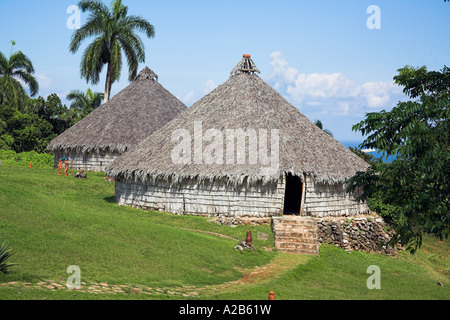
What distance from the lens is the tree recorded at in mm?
9891

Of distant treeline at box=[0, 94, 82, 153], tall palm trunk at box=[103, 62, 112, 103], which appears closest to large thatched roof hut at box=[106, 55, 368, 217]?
tall palm trunk at box=[103, 62, 112, 103]

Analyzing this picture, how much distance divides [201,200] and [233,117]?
15.5 feet

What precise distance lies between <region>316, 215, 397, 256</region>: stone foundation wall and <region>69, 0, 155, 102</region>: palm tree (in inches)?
1112

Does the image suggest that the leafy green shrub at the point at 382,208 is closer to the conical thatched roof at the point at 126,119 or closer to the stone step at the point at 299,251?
the stone step at the point at 299,251

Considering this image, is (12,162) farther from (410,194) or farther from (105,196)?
(410,194)

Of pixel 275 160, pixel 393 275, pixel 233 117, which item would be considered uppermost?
pixel 233 117

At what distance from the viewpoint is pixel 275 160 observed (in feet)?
69.3

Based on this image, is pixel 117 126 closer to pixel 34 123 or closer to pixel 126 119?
pixel 126 119

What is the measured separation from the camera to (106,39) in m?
42.3

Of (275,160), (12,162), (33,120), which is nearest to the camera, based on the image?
(275,160)

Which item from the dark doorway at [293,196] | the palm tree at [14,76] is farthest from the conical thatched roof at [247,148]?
the palm tree at [14,76]

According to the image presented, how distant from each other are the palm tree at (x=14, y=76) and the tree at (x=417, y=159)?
164 ft
